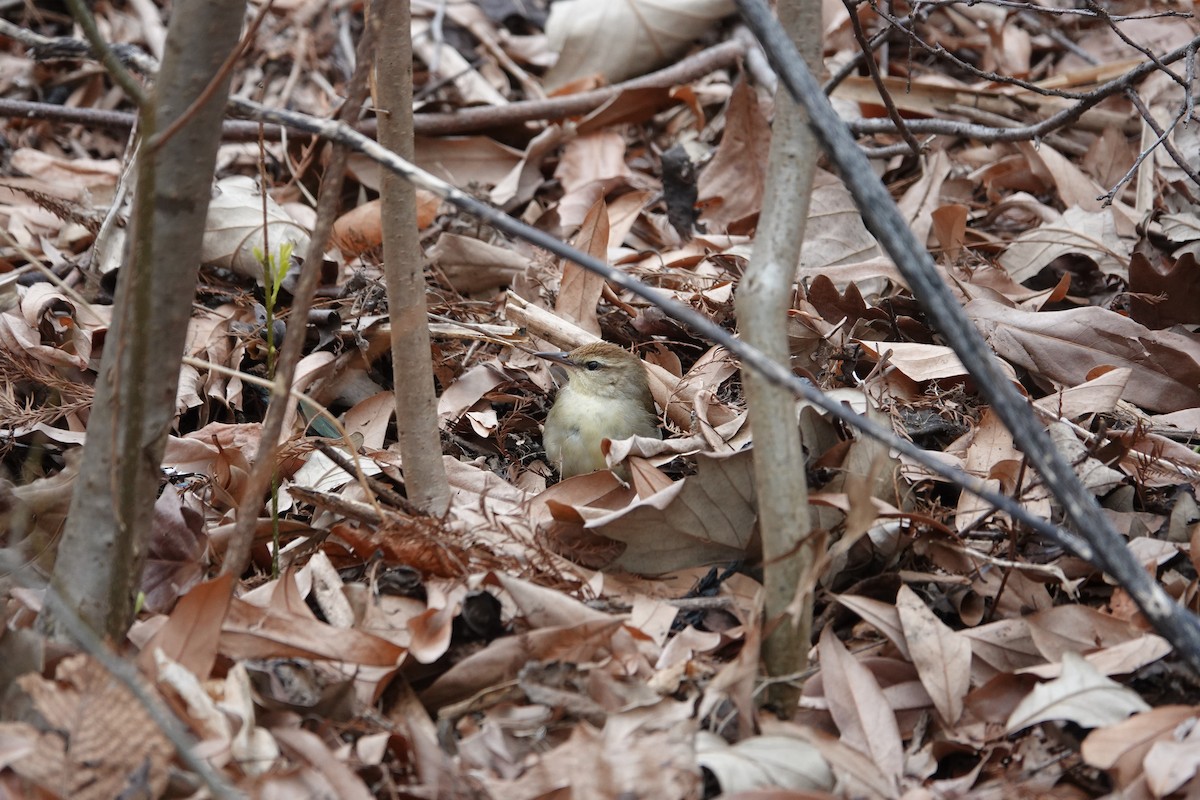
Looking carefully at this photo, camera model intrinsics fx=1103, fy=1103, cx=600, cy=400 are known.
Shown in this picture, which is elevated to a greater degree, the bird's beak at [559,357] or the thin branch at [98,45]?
the thin branch at [98,45]

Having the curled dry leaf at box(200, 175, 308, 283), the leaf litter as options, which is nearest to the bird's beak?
the leaf litter

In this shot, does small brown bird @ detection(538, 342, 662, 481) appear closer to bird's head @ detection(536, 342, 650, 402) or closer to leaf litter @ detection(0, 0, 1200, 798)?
bird's head @ detection(536, 342, 650, 402)

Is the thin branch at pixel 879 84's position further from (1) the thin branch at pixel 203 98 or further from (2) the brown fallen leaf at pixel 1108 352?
(1) the thin branch at pixel 203 98

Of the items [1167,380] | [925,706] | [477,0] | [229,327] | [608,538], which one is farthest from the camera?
[477,0]

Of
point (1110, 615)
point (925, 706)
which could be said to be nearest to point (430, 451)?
point (925, 706)

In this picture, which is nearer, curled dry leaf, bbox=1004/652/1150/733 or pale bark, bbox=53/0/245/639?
pale bark, bbox=53/0/245/639

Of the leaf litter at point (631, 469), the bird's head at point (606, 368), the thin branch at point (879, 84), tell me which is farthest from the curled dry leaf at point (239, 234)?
the thin branch at point (879, 84)

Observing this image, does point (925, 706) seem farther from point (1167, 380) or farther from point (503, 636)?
point (1167, 380)
